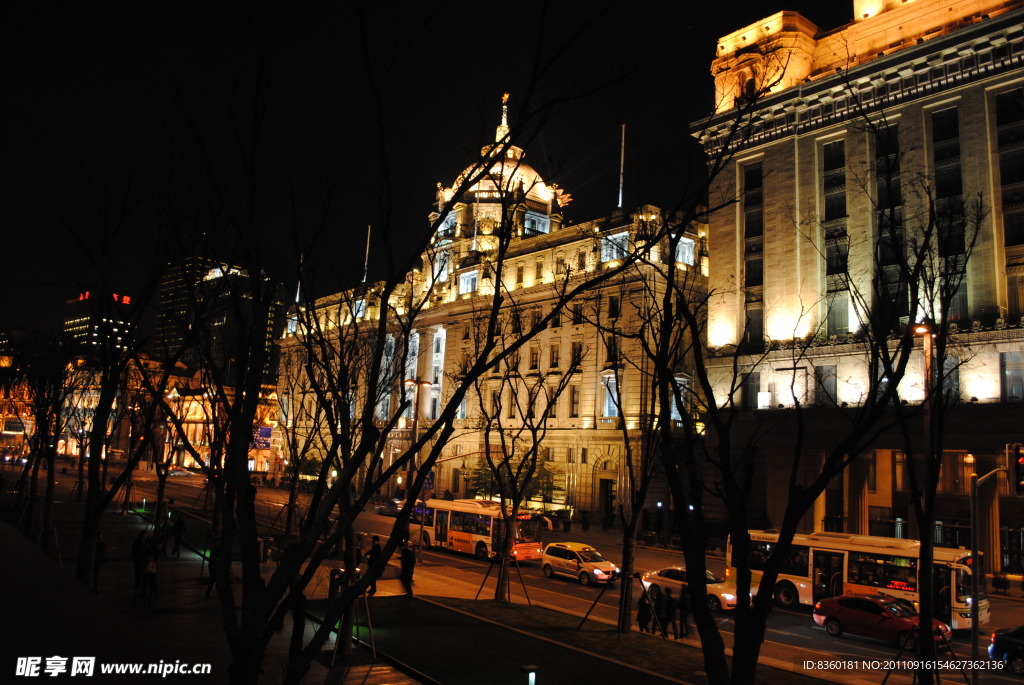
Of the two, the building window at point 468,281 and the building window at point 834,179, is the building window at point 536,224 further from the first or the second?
the building window at point 834,179

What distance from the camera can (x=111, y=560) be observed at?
81.6 ft

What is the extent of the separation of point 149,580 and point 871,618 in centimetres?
1899

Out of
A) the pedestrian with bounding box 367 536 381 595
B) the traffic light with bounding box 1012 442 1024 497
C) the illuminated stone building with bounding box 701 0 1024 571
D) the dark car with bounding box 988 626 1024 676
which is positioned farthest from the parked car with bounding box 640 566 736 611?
the illuminated stone building with bounding box 701 0 1024 571

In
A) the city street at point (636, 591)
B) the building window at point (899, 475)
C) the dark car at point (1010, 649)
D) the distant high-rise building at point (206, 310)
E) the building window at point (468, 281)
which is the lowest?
the city street at point (636, 591)

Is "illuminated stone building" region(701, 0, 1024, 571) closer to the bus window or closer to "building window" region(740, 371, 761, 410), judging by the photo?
"building window" region(740, 371, 761, 410)

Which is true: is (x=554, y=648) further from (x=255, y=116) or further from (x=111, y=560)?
(x=111, y=560)

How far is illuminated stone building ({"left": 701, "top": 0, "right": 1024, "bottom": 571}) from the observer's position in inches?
1475

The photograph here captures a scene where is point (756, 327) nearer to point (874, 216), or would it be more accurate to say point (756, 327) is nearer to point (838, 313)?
point (838, 313)

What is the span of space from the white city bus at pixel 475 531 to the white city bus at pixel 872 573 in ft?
36.6

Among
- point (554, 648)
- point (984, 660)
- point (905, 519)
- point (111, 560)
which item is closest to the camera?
point (554, 648)

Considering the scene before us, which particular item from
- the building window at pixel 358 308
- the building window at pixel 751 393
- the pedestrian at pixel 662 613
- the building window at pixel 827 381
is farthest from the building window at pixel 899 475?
the building window at pixel 358 308

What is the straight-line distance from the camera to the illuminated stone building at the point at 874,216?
3747 cm

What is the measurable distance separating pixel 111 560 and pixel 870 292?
1559 inches

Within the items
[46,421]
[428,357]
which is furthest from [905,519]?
[428,357]
